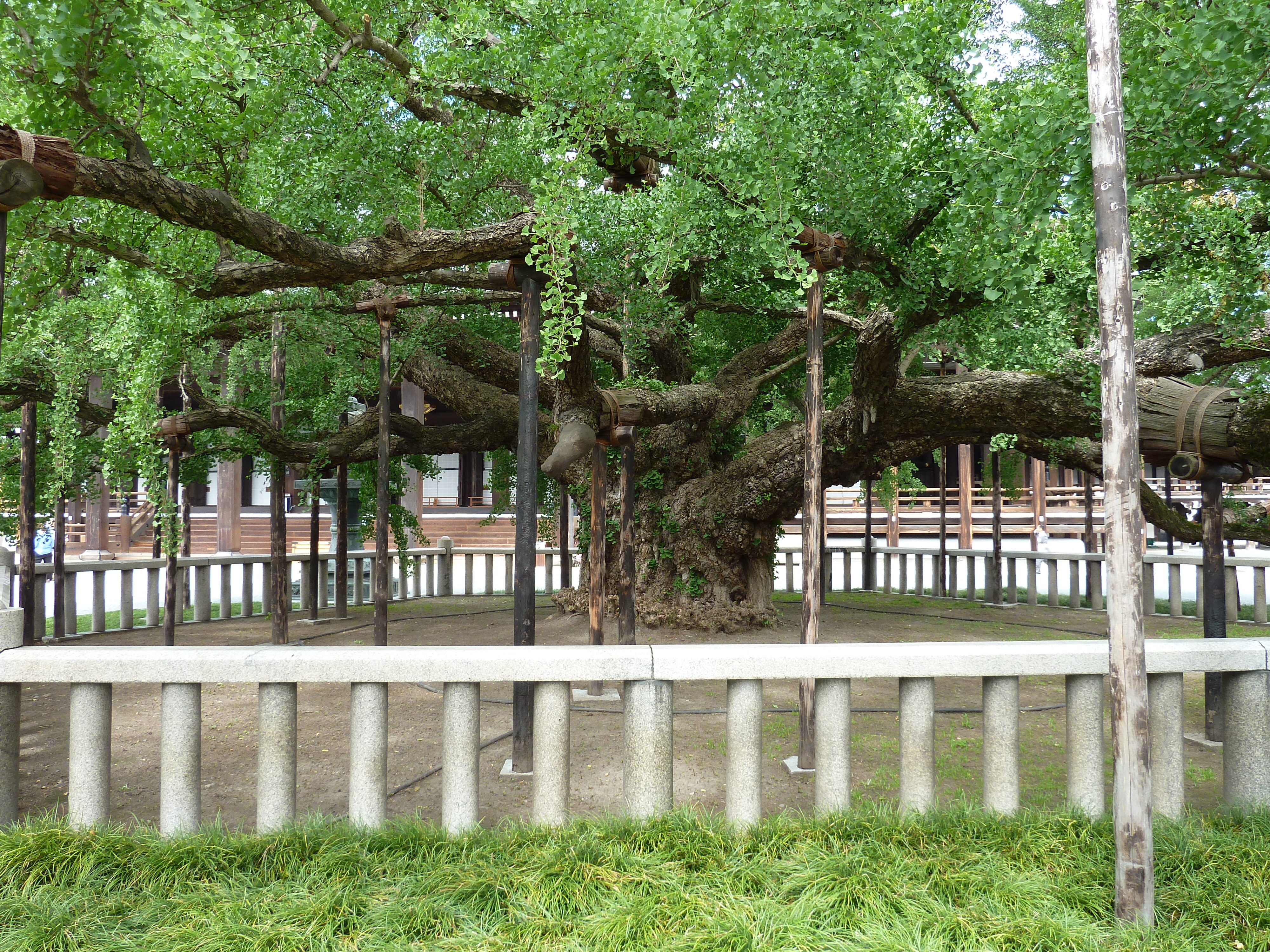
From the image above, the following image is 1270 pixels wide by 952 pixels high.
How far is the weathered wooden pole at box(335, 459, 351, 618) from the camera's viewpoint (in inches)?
388

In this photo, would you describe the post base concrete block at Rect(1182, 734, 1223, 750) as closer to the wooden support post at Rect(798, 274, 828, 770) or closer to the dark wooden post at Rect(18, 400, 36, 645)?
the wooden support post at Rect(798, 274, 828, 770)

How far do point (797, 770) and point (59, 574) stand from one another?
8735mm

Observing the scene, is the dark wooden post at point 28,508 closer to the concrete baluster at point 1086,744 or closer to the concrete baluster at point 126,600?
the concrete baluster at point 126,600

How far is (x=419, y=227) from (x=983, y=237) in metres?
3.62

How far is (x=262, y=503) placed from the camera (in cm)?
2178

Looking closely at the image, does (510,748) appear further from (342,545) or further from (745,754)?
(342,545)

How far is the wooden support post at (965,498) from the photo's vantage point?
17375 millimetres

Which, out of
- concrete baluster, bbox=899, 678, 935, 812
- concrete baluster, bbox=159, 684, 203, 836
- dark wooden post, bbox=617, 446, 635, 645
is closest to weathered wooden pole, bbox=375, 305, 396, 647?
dark wooden post, bbox=617, 446, 635, 645

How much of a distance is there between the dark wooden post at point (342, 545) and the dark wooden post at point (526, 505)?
6130 millimetres

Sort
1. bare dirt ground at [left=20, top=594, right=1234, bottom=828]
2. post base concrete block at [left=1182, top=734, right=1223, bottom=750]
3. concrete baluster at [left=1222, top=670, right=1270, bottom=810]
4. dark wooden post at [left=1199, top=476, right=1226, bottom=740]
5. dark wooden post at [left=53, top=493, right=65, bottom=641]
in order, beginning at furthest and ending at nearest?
dark wooden post at [left=53, top=493, right=65, bottom=641], post base concrete block at [left=1182, top=734, right=1223, bottom=750], dark wooden post at [left=1199, top=476, right=1226, bottom=740], bare dirt ground at [left=20, top=594, right=1234, bottom=828], concrete baluster at [left=1222, top=670, right=1270, bottom=810]

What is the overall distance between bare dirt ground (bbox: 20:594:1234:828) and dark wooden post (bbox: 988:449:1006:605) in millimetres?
2753

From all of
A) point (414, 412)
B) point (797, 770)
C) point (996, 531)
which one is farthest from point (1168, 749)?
point (414, 412)

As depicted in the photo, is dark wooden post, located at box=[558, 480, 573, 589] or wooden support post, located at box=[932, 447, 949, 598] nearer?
dark wooden post, located at box=[558, 480, 573, 589]

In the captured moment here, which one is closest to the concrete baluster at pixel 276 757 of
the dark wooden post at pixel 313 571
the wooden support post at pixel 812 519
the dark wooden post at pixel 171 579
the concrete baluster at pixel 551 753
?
the concrete baluster at pixel 551 753
